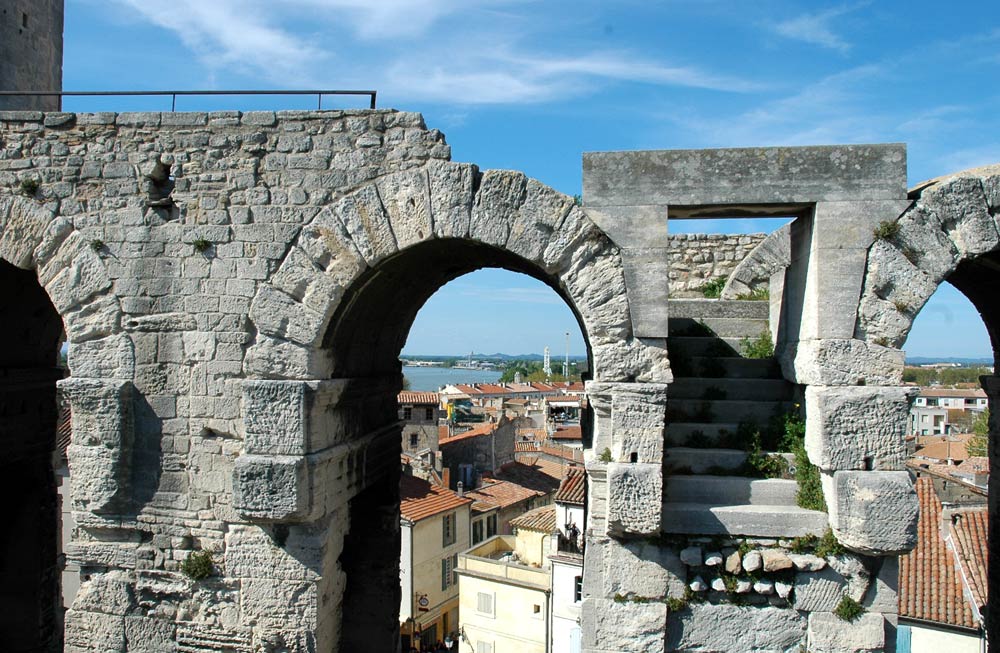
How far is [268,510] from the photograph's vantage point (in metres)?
5.55

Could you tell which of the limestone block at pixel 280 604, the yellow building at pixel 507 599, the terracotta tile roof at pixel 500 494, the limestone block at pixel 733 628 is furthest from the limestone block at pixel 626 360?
the terracotta tile roof at pixel 500 494

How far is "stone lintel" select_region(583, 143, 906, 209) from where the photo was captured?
17.9 ft

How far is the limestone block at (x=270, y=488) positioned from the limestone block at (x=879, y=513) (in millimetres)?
4033

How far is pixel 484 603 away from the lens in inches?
766

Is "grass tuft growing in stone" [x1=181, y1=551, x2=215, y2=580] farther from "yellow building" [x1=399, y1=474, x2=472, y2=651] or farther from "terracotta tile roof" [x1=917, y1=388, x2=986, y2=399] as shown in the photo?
"terracotta tile roof" [x1=917, y1=388, x2=986, y2=399]

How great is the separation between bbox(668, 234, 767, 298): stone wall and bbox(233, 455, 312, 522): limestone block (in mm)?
5132

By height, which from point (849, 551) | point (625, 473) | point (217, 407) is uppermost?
point (217, 407)

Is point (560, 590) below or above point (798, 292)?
below

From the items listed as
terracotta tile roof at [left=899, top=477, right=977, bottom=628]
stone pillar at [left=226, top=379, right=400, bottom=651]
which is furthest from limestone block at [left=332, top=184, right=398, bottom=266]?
terracotta tile roof at [left=899, top=477, right=977, bottom=628]

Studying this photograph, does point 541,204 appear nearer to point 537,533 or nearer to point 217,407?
point 217,407

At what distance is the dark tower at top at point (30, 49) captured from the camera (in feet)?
26.2

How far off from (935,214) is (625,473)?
301 centimetres

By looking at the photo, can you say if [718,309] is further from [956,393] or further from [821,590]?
[956,393]

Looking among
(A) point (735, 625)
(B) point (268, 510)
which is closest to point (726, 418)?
(A) point (735, 625)
